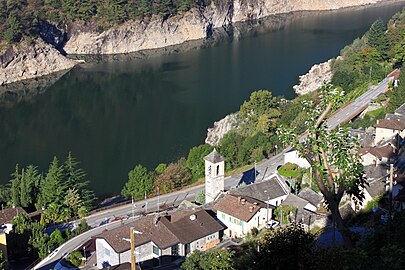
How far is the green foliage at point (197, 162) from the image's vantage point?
28875mm

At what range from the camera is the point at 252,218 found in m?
20.4

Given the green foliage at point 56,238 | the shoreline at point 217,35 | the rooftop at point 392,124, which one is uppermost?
the rooftop at point 392,124

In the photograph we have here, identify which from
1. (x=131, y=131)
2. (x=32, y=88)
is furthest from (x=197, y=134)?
(x=32, y=88)

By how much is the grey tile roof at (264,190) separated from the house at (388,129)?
17.5ft

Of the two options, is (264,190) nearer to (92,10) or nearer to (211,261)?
(211,261)

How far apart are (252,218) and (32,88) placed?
38932 mm

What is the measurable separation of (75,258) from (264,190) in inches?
300

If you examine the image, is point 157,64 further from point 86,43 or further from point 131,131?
point 131,131

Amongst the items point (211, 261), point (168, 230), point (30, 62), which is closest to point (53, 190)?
point (168, 230)

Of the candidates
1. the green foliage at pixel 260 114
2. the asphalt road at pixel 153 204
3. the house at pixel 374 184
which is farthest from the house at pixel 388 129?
the green foliage at pixel 260 114

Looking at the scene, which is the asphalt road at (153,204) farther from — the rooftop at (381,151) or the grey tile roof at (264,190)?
the grey tile roof at (264,190)

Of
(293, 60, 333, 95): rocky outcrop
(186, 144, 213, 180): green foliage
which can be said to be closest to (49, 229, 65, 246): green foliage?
(186, 144, 213, 180): green foliage

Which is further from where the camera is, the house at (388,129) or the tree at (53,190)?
the tree at (53,190)

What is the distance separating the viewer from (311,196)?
21.3 metres
